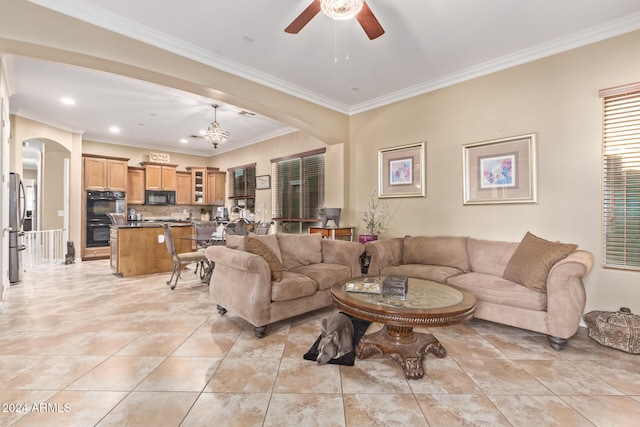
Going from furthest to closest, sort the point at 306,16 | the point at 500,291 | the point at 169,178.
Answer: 1. the point at 169,178
2. the point at 500,291
3. the point at 306,16

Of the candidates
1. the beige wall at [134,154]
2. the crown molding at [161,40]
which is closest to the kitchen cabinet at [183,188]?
the beige wall at [134,154]

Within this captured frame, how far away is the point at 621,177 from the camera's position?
2.92 m

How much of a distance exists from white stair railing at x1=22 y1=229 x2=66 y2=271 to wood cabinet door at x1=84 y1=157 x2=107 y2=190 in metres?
1.21

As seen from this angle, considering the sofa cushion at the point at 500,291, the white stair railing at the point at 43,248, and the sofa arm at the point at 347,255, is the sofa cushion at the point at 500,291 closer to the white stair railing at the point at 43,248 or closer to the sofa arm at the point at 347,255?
the sofa arm at the point at 347,255

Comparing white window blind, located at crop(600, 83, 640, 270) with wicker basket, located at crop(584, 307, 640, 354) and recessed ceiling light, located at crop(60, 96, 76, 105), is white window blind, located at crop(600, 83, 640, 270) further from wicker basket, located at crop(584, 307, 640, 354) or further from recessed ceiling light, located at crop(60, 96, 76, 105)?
recessed ceiling light, located at crop(60, 96, 76, 105)

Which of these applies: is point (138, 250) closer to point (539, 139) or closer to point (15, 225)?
point (15, 225)

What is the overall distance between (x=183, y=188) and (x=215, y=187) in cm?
93

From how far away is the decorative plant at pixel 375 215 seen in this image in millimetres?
4816

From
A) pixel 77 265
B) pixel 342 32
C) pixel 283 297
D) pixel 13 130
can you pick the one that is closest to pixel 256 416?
pixel 283 297

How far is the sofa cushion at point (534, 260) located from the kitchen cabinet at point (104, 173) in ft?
27.5

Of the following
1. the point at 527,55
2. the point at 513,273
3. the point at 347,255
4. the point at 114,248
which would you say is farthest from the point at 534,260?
the point at 114,248

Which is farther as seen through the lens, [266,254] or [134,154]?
[134,154]

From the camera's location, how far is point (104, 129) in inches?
267

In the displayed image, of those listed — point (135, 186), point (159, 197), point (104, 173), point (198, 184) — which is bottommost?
point (159, 197)
